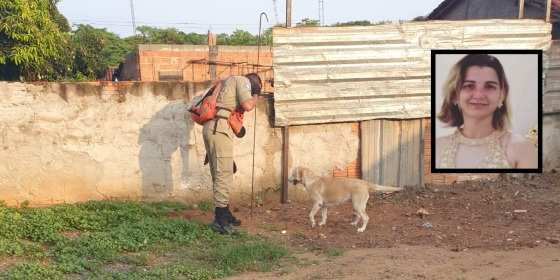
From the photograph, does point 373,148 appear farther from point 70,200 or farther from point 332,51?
point 70,200

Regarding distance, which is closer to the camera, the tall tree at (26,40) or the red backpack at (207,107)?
the red backpack at (207,107)

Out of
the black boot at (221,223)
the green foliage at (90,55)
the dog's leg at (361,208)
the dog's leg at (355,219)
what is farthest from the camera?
the green foliage at (90,55)

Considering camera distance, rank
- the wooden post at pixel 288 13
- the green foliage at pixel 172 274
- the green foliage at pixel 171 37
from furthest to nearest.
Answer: the green foliage at pixel 171 37, the wooden post at pixel 288 13, the green foliage at pixel 172 274

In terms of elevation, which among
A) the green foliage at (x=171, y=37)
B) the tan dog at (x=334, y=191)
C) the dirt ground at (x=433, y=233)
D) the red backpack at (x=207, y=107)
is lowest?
the dirt ground at (x=433, y=233)

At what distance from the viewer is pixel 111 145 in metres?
8.14

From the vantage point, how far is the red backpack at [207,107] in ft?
23.2

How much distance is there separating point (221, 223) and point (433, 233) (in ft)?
8.36

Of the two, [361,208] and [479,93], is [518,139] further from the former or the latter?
[361,208]

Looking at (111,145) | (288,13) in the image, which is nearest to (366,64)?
(288,13)

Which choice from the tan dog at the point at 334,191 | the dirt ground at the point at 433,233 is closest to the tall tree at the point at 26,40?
the dirt ground at the point at 433,233

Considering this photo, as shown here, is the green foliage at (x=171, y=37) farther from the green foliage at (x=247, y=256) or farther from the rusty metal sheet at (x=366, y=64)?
the green foliage at (x=247, y=256)

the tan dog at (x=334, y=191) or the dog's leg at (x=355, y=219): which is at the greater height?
the tan dog at (x=334, y=191)

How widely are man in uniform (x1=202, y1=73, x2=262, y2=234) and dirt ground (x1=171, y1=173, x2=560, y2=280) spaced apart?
48 centimetres

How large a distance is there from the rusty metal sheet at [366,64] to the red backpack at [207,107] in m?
1.53
